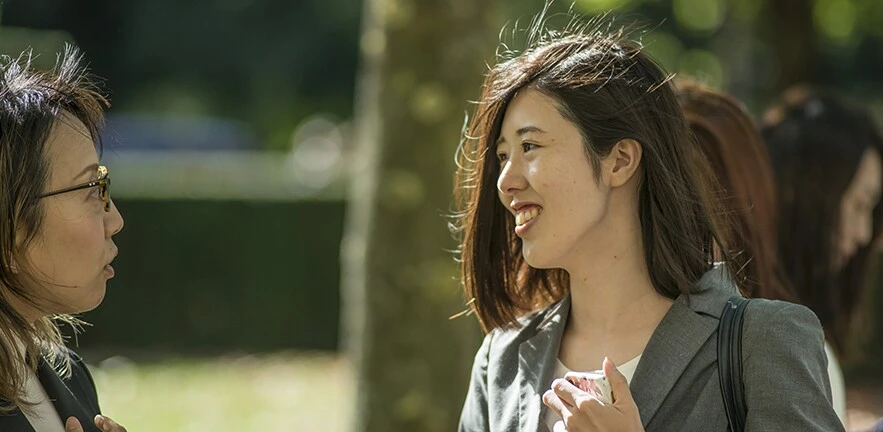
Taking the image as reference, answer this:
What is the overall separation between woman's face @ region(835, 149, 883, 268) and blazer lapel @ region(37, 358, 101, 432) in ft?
8.60

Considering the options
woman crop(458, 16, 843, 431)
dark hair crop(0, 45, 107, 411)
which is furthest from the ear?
dark hair crop(0, 45, 107, 411)

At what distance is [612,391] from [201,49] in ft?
109

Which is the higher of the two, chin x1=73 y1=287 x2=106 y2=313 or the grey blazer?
chin x1=73 y1=287 x2=106 y2=313

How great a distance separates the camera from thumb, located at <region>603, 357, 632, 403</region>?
2480 millimetres

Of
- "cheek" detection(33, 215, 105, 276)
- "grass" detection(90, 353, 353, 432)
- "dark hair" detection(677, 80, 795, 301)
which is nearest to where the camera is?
"cheek" detection(33, 215, 105, 276)

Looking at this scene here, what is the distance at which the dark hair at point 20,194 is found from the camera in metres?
2.59

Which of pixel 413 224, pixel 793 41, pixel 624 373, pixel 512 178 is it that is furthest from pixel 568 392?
pixel 793 41

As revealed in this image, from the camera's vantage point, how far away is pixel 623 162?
279 centimetres

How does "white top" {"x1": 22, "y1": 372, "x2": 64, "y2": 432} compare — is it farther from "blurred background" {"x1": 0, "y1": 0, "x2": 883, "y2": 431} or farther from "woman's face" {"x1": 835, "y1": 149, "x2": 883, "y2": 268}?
"woman's face" {"x1": 835, "y1": 149, "x2": 883, "y2": 268}

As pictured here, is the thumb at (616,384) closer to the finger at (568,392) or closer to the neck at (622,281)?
the finger at (568,392)

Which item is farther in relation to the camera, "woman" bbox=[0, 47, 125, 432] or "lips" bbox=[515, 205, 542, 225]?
"lips" bbox=[515, 205, 542, 225]

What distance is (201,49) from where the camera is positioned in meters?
34.4

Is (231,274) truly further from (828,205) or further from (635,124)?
(635,124)

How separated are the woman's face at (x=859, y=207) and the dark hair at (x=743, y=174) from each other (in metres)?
0.59
